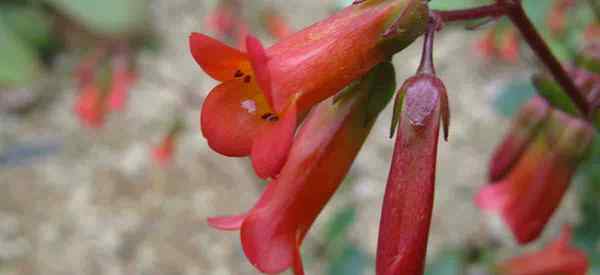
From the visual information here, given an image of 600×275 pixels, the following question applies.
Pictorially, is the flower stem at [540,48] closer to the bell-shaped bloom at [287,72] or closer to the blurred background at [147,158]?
the bell-shaped bloom at [287,72]

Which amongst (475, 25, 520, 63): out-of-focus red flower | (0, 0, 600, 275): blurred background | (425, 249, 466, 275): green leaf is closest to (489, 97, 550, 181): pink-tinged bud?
(425, 249, 466, 275): green leaf

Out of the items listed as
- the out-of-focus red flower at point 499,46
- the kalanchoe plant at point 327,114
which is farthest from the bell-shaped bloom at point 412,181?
the out-of-focus red flower at point 499,46

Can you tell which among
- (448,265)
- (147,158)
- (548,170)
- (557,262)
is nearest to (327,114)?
(548,170)

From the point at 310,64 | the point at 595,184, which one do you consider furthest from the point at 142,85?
the point at 310,64

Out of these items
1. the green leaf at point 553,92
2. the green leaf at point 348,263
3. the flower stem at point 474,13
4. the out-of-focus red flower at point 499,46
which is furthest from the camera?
the out-of-focus red flower at point 499,46

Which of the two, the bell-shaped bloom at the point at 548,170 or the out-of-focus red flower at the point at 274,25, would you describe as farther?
the out-of-focus red flower at the point at 274,25
